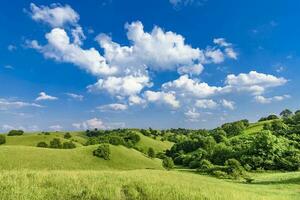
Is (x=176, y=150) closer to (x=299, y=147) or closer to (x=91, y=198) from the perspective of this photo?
(x=299, y=147)

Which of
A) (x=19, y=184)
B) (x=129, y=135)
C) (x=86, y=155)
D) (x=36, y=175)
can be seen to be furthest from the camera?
(x=129, y=135)

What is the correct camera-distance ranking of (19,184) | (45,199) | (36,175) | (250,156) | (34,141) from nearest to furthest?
(45,199), (19,184), (36,175), (250,156), (34,141)

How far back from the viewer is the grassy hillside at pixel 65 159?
7729cm

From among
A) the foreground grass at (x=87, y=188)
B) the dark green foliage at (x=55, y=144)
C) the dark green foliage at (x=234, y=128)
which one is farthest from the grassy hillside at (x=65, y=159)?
the dark green foliage at (x=234, y=128)

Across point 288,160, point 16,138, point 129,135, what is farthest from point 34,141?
point 288,160

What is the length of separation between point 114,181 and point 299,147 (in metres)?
97.2

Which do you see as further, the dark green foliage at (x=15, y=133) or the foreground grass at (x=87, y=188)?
the dark green foliage at (x=15, y=133)

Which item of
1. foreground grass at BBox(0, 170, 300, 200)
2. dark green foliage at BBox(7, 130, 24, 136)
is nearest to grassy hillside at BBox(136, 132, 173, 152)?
dark green foliage at BBox(7, 130, 24, 136)

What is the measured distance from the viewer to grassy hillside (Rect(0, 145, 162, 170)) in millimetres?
77287

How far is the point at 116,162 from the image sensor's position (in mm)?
91438

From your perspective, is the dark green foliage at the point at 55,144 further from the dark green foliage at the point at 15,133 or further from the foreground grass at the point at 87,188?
the foreground grass at the point at 87,188

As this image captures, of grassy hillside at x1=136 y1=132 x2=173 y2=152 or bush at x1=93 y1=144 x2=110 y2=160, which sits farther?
grassy hillside at x1=136 y1=132 x2=173 y2=152

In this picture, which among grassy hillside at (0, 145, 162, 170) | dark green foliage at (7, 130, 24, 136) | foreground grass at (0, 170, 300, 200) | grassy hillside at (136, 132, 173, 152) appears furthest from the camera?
grassy hillside at (136, 132, 173, 152)

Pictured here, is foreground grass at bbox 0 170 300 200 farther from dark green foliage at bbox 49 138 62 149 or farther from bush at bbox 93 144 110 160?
dark green foliage at bbox 49 138 62 149
